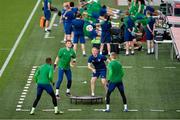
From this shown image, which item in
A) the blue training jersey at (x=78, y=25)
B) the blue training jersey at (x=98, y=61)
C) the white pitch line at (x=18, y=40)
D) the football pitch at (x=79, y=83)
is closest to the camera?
the football pitch at (x=79, y=83)

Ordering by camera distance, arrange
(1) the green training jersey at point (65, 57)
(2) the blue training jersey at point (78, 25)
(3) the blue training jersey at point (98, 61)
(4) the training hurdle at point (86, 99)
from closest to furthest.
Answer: (4) the training hurdle at point (86, 99)
(3) the blue training jersey at point (98, 61)
(1) the green training jersey at point (65, 57)
(2) the blue training jersey at point (78, 25)

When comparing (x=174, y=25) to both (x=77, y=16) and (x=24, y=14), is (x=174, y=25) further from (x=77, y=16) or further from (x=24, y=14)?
(x=24, y=14)

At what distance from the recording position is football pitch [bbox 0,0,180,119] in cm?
2789

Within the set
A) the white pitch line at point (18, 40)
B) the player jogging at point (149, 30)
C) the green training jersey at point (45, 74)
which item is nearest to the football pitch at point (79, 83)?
the white pitch line at point (18, 40)

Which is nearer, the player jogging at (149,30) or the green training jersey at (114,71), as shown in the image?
the green training jersey at (114,71)

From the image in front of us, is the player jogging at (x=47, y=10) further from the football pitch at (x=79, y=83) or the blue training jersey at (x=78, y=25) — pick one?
the blue training jersey at (x=78, y=25)

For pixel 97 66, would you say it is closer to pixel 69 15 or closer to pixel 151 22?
pixel 151 22

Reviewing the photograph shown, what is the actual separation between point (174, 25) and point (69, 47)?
752 cm

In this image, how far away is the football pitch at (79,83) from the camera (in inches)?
1098

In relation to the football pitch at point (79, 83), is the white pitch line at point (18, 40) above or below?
above

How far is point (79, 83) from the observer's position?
103ft

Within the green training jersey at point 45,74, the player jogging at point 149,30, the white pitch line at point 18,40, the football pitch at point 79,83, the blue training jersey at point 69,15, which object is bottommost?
the football pitch at point 79,83

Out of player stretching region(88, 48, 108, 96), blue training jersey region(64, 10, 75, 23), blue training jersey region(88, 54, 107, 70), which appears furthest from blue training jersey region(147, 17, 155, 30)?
blue training jersey region(88, 54, 107, 70)

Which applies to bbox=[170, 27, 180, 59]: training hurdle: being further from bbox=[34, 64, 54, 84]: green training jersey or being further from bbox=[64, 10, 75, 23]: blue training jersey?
bbox=[64, 10, 75, 23]: blue training jersey
